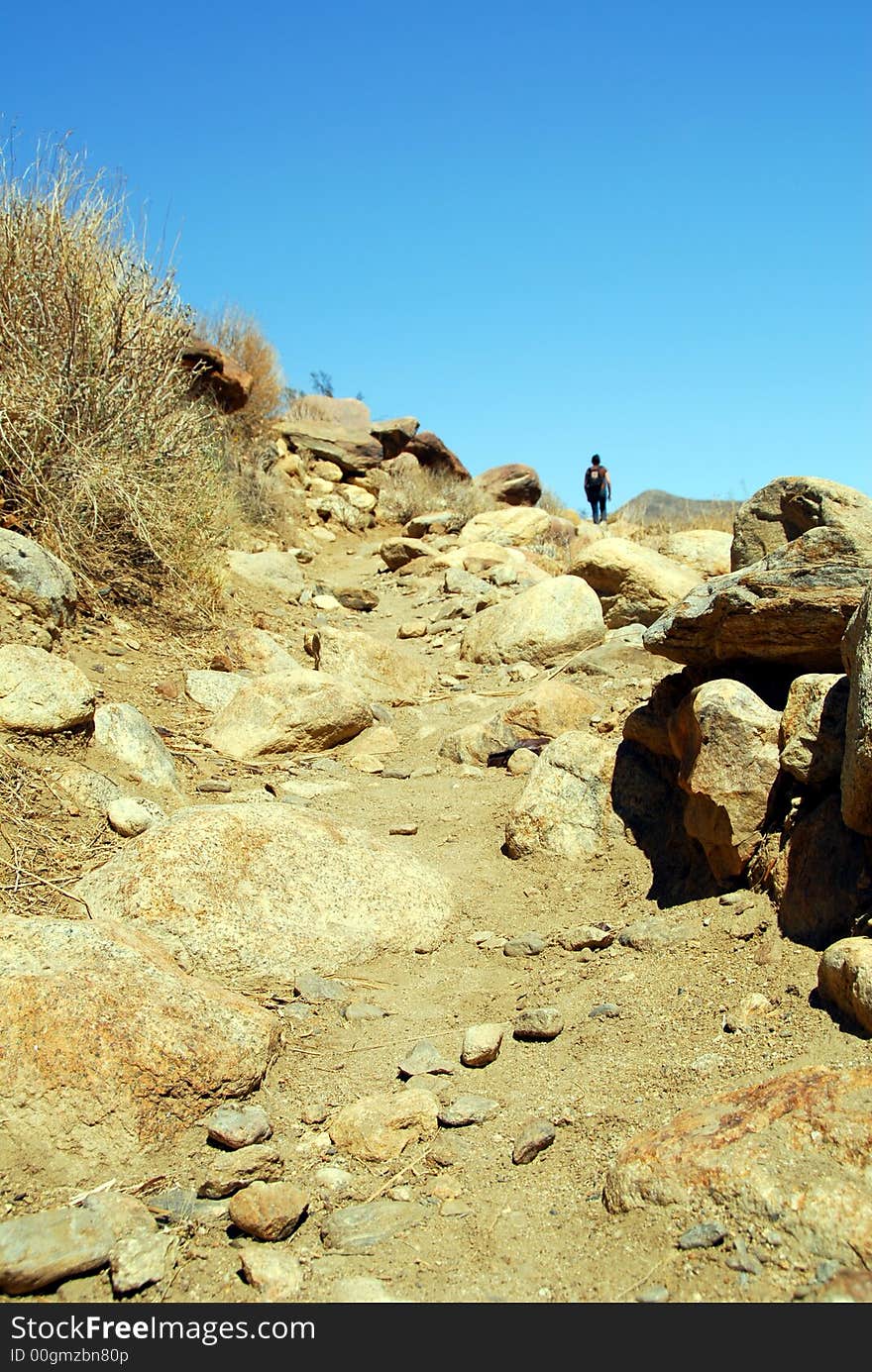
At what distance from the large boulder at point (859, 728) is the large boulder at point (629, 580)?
5360 millimetres

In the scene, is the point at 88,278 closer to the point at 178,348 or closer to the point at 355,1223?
the point at 178,348

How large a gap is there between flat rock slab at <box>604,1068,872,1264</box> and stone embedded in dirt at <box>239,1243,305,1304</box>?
613 millimetres

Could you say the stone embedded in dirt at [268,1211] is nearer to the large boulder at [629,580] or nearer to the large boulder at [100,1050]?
the large boulder at [100,1050]

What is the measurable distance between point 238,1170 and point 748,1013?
49.9 inches

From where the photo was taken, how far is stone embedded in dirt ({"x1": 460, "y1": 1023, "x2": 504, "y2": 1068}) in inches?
108

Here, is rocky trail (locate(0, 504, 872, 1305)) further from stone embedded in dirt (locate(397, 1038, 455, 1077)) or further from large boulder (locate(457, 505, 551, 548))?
large boulder (locate(457, 505, 551, 548))

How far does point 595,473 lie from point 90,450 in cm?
987

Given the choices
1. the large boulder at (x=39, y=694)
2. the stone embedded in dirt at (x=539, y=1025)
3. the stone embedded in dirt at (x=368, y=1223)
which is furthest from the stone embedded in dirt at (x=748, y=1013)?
the large boulder at (x=39, y=694)

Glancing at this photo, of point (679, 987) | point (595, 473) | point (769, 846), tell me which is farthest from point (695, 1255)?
point (595, 473)

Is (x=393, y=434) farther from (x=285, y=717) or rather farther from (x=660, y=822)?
(x=660, y=822)

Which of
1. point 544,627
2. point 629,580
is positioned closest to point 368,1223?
point 544,627

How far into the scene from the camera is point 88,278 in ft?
23.7

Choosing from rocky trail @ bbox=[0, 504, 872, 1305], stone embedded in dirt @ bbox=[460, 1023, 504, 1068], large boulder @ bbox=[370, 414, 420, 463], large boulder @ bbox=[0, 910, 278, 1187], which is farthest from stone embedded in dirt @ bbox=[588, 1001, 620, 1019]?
large boulder @ bbox=[370, 414, 420, 463]

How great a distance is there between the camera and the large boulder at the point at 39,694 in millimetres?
4336
